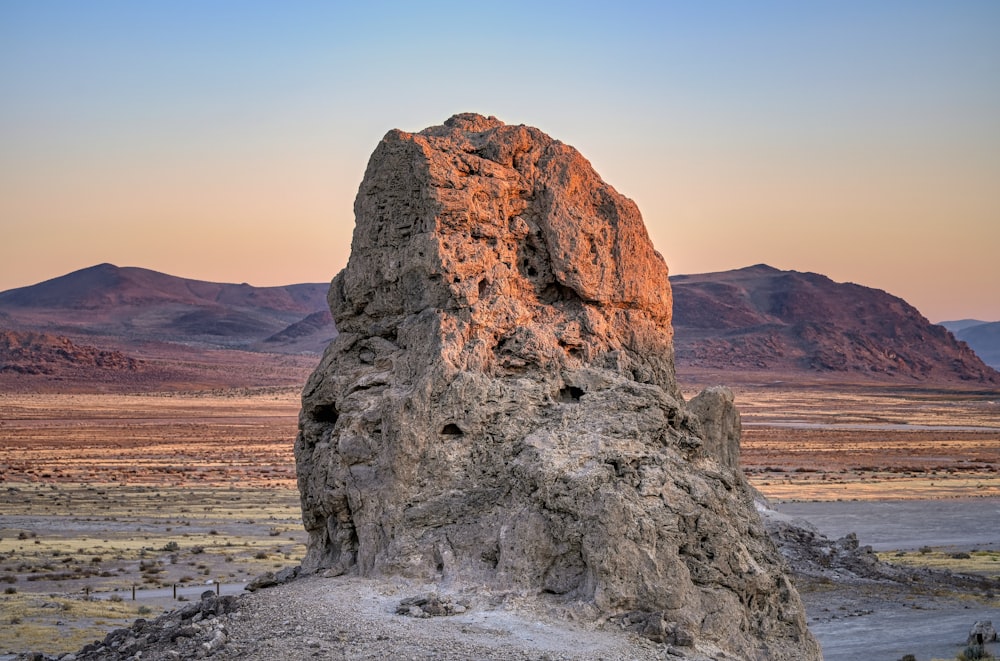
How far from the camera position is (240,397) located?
132 m

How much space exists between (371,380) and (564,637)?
3508 mm

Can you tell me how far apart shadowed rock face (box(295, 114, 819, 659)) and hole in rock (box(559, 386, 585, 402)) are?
0.03 meters

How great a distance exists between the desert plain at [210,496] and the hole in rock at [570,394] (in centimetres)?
757

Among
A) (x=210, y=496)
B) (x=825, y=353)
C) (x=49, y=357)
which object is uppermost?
(x=825, y=353)

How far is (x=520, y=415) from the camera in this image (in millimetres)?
11406

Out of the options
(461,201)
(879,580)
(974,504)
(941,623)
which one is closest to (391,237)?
(461,201)

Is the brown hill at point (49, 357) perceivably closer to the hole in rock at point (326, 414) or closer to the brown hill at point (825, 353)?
the brown hill at point (825, 353)

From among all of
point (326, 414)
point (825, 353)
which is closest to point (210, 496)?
point (326, 414)

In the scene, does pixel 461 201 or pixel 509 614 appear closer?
pixel 509 614

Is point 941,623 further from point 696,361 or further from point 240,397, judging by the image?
point 696,361

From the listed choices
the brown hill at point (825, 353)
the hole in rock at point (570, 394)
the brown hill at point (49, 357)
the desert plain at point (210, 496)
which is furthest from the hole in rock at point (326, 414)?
the brown hill at point (825, 353)

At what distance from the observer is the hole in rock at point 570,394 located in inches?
470

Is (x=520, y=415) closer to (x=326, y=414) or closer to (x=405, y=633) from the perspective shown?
(x=326, y=414)

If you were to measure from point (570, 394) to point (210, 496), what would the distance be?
34.3 m
